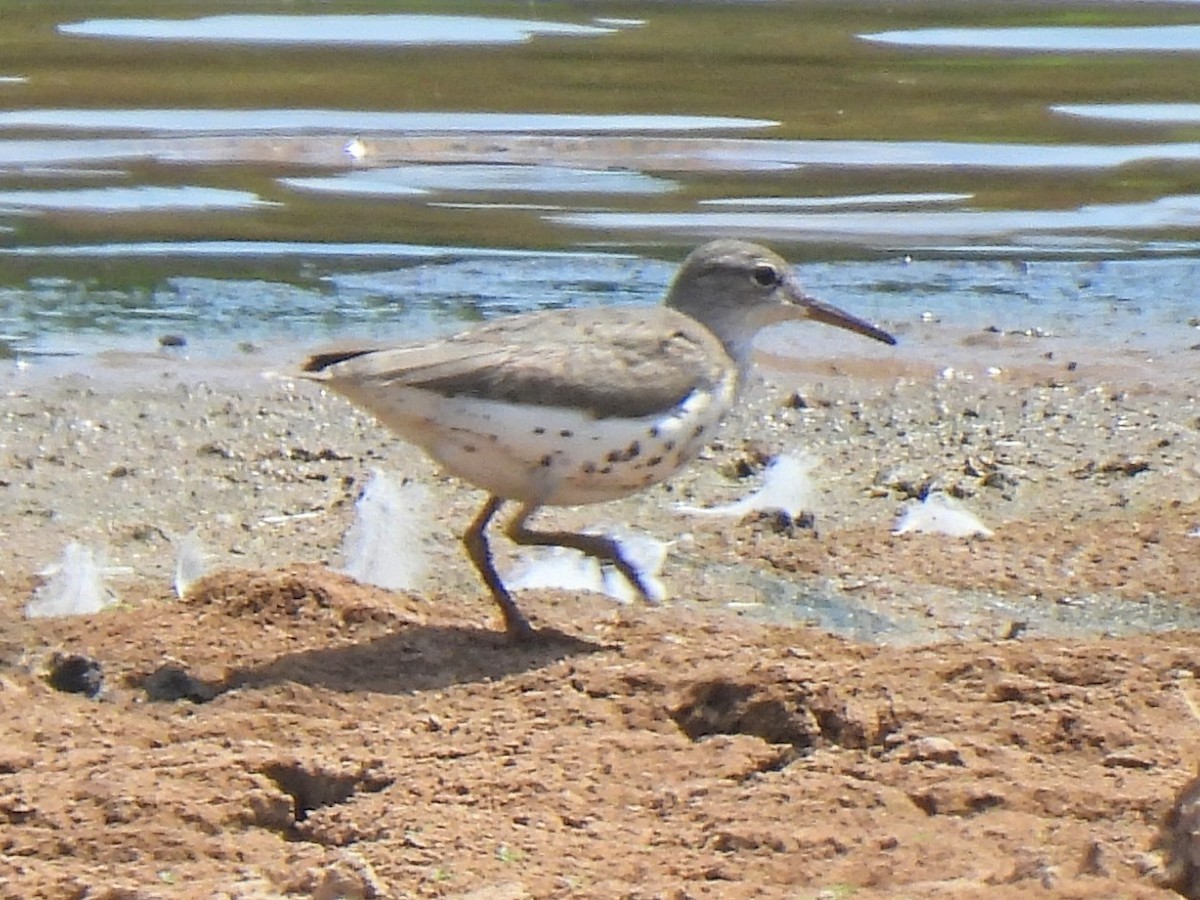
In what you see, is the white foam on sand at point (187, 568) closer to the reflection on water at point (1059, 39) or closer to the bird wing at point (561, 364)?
the bird wing at point (561, 364)

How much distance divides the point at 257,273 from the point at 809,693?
672 centimetres

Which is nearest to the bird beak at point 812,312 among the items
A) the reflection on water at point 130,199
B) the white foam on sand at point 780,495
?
the white foam on sand at point 780,495

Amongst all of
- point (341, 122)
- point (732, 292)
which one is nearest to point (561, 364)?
point (732, 292)

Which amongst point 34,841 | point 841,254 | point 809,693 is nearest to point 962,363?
point 841,254

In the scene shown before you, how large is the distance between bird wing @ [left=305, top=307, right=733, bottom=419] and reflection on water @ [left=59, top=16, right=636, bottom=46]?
32.0 feet

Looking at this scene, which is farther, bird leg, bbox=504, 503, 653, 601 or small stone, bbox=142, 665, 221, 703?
bird leg, bbox=504, 503, 653, 601

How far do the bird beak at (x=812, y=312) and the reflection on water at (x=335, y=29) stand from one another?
836 cm

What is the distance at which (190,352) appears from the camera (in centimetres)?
987

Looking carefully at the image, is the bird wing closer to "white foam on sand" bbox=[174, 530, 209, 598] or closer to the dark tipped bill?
"white foam on sand" bbox=[174, 530, 209, 598]

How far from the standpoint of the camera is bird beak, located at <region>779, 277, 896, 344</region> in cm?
765

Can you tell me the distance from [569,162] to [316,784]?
346 inches

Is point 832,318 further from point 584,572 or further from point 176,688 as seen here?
point 176,688

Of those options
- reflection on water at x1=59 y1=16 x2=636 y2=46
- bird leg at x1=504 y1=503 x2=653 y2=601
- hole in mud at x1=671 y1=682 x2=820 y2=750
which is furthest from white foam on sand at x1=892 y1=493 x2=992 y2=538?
reflection on water at x1=59 y1=16 x2=636 y2=46

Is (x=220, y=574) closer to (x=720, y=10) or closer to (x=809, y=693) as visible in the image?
(x=809, y=693)
